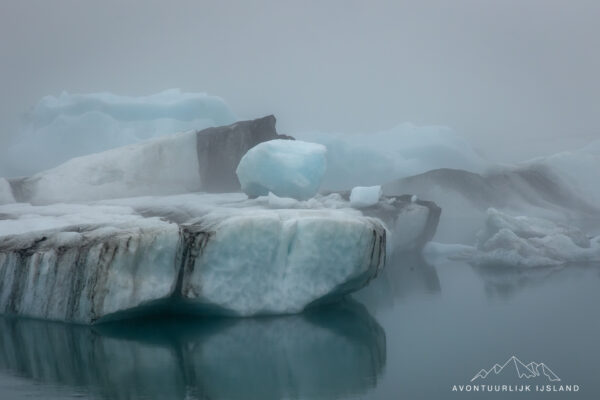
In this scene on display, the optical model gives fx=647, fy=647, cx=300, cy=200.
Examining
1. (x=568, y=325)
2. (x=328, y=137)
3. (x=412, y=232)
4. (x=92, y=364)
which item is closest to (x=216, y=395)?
(x=92, y=364)

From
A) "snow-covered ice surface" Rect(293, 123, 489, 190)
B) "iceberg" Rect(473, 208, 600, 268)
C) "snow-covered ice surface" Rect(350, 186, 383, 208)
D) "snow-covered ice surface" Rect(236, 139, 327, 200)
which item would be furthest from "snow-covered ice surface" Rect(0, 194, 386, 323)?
"snow-covered ice surface" Rect(293, 123, 489, 190)

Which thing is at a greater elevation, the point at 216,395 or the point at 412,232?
the point at 216,395

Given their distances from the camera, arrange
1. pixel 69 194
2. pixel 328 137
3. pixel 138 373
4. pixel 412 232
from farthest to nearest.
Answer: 1. pixel 328 137
2. pixel 412 232
3. pixel 69 194
4. pixel 138 373

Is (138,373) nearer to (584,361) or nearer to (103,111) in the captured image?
(584,361)

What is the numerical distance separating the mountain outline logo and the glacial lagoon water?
36mm

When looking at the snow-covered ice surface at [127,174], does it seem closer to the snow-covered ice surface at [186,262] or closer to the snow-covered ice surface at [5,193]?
the snow-covered ice surface at [5,193]

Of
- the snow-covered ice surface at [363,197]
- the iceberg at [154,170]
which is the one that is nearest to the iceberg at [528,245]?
the snow-covered ice surface at [363,197]

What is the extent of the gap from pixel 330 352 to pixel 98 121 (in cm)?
936

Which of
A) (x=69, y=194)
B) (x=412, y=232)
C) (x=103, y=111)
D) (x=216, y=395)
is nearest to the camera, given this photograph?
(x=216, y=395)

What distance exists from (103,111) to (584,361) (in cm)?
1095

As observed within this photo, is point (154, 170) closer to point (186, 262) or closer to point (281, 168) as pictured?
point (281, 168)

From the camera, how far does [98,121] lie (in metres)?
12.9

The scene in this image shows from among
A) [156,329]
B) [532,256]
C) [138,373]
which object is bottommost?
[532,256]

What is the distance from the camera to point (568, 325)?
5.57 m
